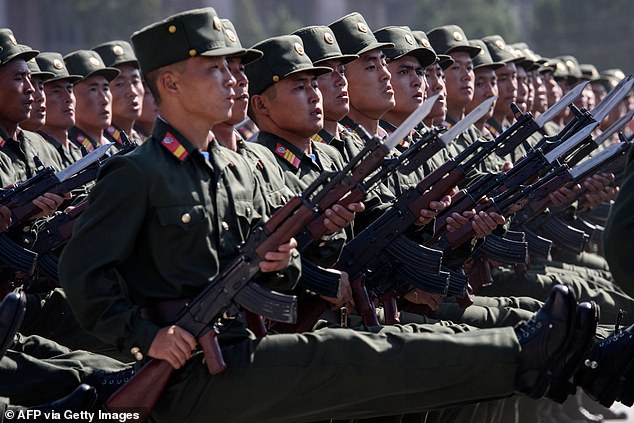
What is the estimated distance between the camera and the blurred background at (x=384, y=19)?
45750mm

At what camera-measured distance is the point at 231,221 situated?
6.04 meters

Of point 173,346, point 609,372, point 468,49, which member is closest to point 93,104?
point 468,49

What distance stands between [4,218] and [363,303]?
1.97 m

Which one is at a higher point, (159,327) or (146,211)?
(146,211)

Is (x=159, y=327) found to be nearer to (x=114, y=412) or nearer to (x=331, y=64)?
(x=114, y=412)

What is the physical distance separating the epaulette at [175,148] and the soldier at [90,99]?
4.60 metres

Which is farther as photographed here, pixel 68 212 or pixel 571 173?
pixel 571 173

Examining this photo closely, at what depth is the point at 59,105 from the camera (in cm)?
1005

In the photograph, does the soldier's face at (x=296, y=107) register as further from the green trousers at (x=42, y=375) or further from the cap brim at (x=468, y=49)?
the cap brim at (x=468, y=49)

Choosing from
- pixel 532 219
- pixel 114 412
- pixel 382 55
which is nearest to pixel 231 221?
pixel 114 412

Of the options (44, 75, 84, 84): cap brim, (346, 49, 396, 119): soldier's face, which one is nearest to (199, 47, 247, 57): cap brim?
(346, 49, 396, 119): soldier's face

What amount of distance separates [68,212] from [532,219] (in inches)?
140

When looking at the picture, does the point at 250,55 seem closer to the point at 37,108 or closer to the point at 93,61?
the point at 37,108

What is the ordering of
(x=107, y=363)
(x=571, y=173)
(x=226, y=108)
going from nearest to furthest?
(x=226, y=108) → (x=107, y=363) → (x=571, y=173)
